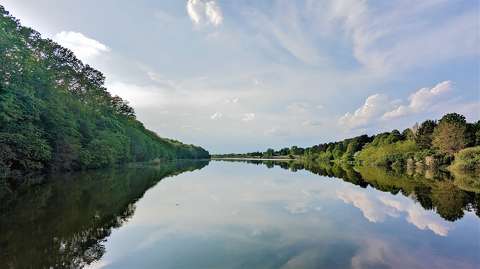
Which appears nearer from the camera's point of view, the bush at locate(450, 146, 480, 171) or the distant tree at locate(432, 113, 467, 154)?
the bush at locate(450, 146, 480, 171)

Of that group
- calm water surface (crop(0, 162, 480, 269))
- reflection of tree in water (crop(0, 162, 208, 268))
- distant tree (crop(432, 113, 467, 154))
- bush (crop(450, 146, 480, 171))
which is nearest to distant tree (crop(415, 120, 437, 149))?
distant tree (crop(432, 113, 467, 154))

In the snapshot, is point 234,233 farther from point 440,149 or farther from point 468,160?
point 440,149

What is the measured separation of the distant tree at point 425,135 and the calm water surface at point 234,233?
→ 62713 millimetres

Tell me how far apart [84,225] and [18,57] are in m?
25.8

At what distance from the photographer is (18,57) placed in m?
31.0

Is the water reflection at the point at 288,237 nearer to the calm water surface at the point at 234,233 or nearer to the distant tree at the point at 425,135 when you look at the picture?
the calm water surface at the point at 234,233

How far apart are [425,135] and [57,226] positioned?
→ 80.1 metres

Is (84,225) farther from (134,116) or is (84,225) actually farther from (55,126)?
(134,116)

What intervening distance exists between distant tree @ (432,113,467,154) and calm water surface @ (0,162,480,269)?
47.6 m

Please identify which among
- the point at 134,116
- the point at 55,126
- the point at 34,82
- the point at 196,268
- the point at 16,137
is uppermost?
the point at 134,116

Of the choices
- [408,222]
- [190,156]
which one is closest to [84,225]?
[408,222]

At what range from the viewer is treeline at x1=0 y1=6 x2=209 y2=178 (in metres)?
26.7

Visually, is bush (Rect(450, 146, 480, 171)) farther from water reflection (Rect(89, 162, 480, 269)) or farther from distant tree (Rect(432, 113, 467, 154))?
water reflection (Rect(89, 162, 480, 269))

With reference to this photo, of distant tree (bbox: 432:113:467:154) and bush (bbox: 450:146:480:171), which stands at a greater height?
distant tree (bbox: 432:113:467:154)
